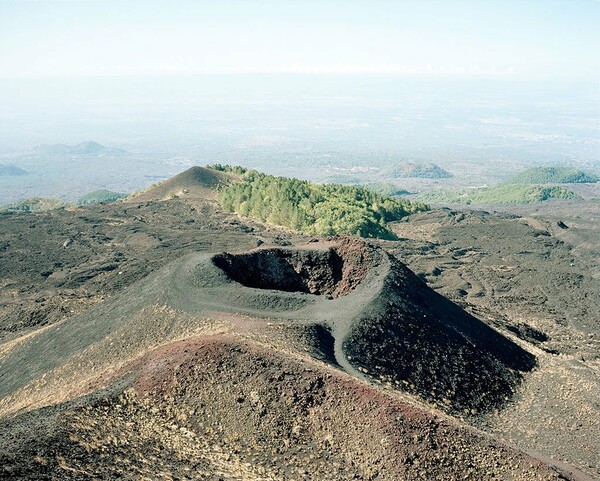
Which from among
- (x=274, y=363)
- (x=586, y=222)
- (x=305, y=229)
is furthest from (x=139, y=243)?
(x=586, y=222)

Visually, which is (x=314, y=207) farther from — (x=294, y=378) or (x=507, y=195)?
(x=507, y=195)

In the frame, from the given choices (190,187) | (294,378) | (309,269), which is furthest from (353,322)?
(190,187)

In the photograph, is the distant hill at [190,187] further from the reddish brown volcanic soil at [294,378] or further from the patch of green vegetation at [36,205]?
the reddish brown volcanic soil at [294,378]

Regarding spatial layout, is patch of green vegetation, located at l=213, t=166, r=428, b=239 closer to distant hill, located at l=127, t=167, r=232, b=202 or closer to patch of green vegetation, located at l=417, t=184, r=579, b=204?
distant hill, located at l=127, t=167, r=232, b=202

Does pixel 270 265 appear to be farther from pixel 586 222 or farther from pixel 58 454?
pixel 586 222

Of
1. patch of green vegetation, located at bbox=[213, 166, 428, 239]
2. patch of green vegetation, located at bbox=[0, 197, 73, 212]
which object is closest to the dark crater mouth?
patch of green vegetation, located at bbox=[213, 166, 428, 239]

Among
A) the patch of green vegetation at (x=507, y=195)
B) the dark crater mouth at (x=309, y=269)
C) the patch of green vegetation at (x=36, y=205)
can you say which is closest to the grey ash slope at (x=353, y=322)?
the dark crater mouth at (x=309, y=269)
